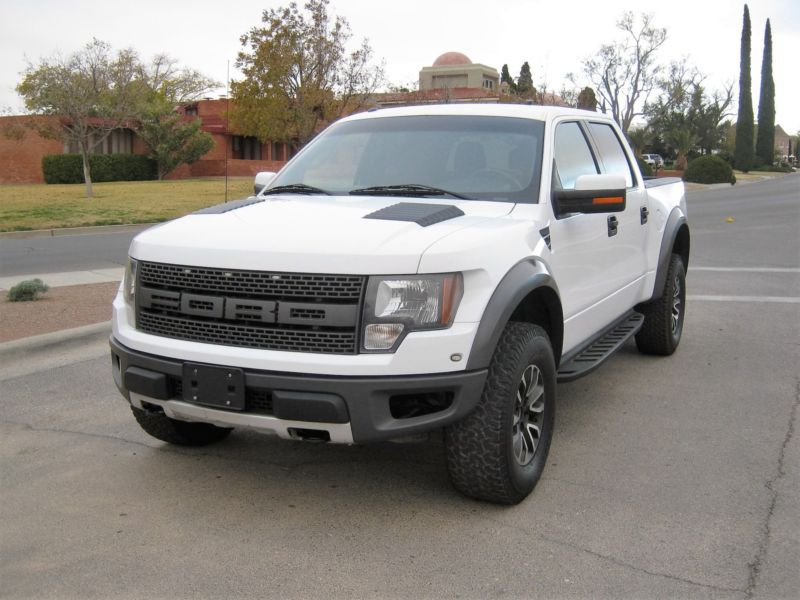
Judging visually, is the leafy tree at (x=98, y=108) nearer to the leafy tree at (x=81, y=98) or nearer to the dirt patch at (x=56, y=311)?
the leafy tree at (x=81, y=98)

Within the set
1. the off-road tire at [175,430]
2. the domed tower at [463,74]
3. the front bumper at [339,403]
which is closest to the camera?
the front bumper at [339,403]

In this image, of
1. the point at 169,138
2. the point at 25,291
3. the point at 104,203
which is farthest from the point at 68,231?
the point at 169,138

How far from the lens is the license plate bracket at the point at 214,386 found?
3.54m

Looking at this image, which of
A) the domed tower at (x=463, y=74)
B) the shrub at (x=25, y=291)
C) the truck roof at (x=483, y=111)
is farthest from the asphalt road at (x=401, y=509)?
the domed tower at (x=463, y=74)

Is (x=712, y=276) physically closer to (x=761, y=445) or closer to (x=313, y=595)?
(x=761, y=445)

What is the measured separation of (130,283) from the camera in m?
4.15

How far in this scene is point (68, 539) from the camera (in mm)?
3656

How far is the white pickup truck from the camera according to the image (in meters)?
3.47

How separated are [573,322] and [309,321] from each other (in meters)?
1.85

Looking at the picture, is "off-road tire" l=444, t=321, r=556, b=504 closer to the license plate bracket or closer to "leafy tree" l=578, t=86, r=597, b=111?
the license plate bracket

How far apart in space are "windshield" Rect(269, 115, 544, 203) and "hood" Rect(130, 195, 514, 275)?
0.22 meters

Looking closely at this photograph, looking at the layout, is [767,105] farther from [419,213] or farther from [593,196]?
[419,213]

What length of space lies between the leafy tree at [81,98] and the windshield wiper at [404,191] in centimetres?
2873

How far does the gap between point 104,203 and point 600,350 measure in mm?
24582
